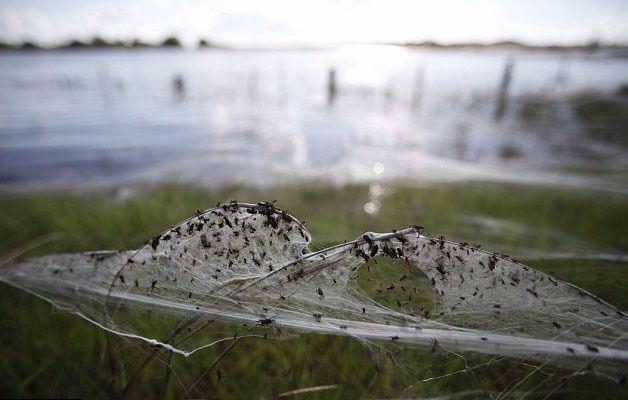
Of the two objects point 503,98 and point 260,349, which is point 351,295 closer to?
point 260,349

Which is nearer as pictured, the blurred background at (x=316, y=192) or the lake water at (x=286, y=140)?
the blurred background at (x=316, y=192)

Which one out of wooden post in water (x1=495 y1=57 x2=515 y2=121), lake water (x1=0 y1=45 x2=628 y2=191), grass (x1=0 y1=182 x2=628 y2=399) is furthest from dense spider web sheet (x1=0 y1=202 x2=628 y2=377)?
wooden post in water (x1=495 y1=57 x2=515 y2=121)

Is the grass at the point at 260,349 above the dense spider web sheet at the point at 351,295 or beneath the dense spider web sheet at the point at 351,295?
beneath

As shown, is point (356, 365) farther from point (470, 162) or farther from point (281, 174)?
point (470, 162)

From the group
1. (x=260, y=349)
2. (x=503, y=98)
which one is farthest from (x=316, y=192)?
(x=503, y=98)

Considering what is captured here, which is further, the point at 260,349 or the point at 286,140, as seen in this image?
the point at 286,140

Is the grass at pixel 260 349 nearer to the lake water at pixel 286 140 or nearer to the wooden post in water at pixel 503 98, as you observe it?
the lake water at pixel 286 140

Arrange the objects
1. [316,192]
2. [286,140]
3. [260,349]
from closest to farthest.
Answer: [260,349], [316,192], [286,140]

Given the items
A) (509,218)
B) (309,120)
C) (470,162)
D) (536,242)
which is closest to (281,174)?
(509,218)

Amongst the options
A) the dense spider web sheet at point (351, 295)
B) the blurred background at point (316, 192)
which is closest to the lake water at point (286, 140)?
the blurred background at point (316, 192)
